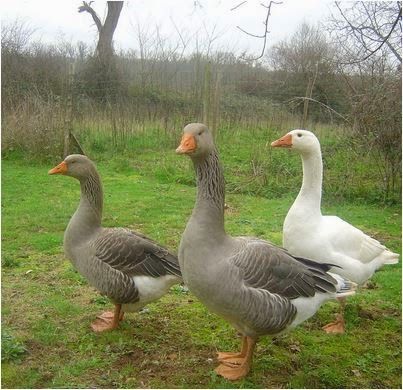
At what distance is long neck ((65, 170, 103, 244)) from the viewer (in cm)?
344

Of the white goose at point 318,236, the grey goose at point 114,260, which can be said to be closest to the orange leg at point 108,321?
the grey goose at point 114,260

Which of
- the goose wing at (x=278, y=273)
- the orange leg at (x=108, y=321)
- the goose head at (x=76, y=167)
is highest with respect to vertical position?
the goose head at (x=76, y=167)

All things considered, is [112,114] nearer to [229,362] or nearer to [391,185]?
[391,185]

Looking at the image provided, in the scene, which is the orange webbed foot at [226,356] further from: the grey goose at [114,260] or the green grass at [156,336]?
the grey goose at [114,260]

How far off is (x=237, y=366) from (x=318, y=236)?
1.15 meters

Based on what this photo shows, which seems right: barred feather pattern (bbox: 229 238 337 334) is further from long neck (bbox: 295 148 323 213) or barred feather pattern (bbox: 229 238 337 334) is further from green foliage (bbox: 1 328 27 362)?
green foliage (bbox: 1 328 27 362)

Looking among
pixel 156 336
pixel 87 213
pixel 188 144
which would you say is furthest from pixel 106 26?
pixel 188 144

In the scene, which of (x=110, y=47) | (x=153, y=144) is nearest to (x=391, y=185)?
(x=153, y=144)

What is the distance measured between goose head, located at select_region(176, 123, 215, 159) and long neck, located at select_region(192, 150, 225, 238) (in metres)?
0.06

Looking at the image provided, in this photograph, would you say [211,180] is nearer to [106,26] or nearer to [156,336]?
[156,336]

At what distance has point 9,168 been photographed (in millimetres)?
9742

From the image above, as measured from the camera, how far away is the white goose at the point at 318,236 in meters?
3.46

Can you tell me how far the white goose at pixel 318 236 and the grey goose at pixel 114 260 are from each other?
0.96 m

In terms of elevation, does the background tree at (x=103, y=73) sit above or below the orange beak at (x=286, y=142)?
above
